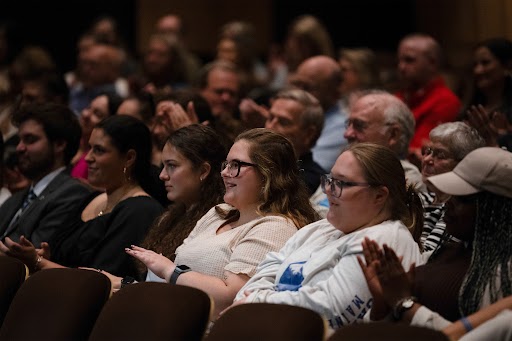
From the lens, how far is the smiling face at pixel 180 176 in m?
4.10

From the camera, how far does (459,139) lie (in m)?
3.82

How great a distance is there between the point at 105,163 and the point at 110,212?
0.25 metres

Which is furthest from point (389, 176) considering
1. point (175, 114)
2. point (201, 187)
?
point (175, 114)

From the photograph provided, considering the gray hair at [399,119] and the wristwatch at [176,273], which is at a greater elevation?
the gray hair at [399,119]

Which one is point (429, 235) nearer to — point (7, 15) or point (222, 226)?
point (222, 226)

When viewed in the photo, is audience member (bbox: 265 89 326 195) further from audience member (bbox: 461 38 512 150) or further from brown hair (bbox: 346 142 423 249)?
brown hair (bbox: 346 142 423 249)

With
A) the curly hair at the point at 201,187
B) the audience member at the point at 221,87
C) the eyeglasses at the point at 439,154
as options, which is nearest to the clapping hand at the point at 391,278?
the eyeglasses at the point at 439,154

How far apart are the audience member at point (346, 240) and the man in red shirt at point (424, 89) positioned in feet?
7.03

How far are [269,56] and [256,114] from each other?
10.7ft

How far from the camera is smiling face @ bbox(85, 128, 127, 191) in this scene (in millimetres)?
4547

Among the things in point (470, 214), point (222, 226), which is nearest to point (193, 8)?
point (222, 226)

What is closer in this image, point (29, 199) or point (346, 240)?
point (346, 240)

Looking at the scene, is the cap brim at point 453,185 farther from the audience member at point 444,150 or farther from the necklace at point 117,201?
the necklace at point 117,201

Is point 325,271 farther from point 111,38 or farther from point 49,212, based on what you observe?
point 111,38
